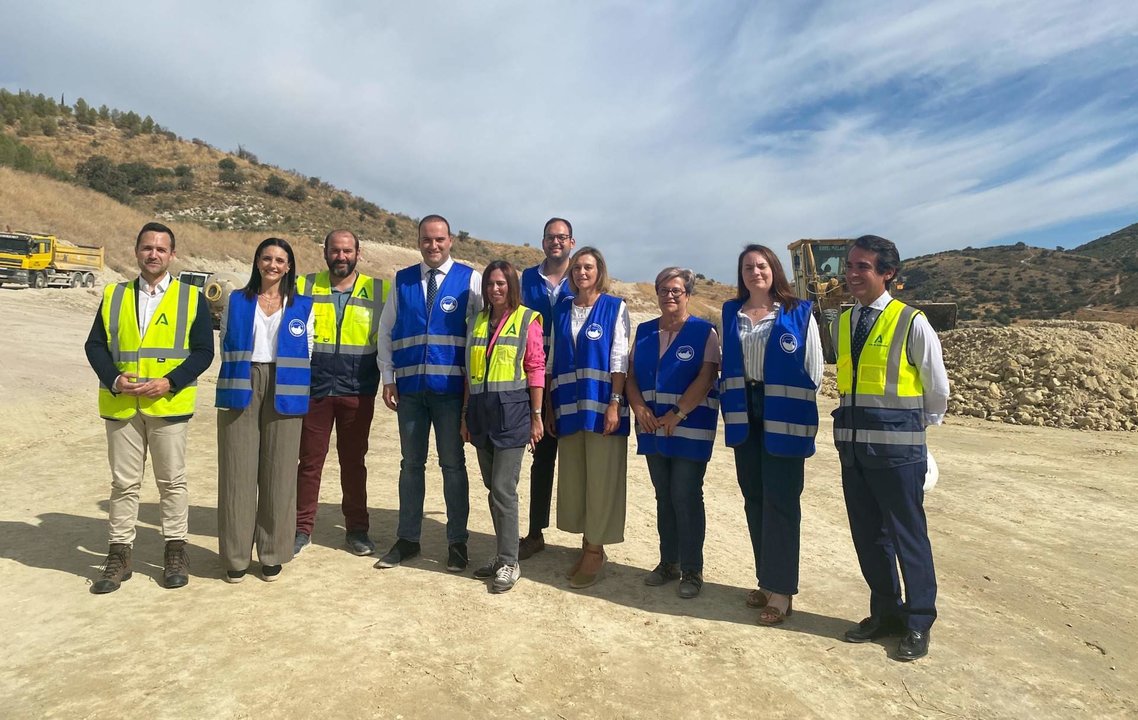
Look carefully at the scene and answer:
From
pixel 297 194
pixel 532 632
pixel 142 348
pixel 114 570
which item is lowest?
pixel 532 632

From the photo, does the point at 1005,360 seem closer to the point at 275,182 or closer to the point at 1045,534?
the point at 1045,534

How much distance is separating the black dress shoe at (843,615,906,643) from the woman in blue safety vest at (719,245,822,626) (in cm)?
35

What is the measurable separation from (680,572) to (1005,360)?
40.6ft

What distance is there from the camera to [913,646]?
126 inches

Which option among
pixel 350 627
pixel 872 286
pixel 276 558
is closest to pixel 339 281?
pixel 276 558

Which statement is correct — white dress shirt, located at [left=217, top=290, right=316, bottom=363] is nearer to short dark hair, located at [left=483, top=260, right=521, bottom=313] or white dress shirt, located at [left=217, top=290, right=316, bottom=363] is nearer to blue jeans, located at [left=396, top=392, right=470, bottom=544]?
blue jeans, located at [left=396, top=392, right=470, bottom=544]

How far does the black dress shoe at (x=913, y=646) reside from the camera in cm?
320

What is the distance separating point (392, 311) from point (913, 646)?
344 cm

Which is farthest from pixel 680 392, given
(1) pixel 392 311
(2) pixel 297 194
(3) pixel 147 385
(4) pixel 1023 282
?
(4) pixel 1023 282

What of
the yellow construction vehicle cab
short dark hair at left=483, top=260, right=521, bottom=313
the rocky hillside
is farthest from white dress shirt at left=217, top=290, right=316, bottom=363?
the rocky hillside

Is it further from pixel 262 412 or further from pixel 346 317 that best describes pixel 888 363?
pixel 262 412

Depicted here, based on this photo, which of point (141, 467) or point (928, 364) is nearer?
point (928, 364)

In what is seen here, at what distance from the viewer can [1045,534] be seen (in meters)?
5.68

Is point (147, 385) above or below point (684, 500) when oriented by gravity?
above
